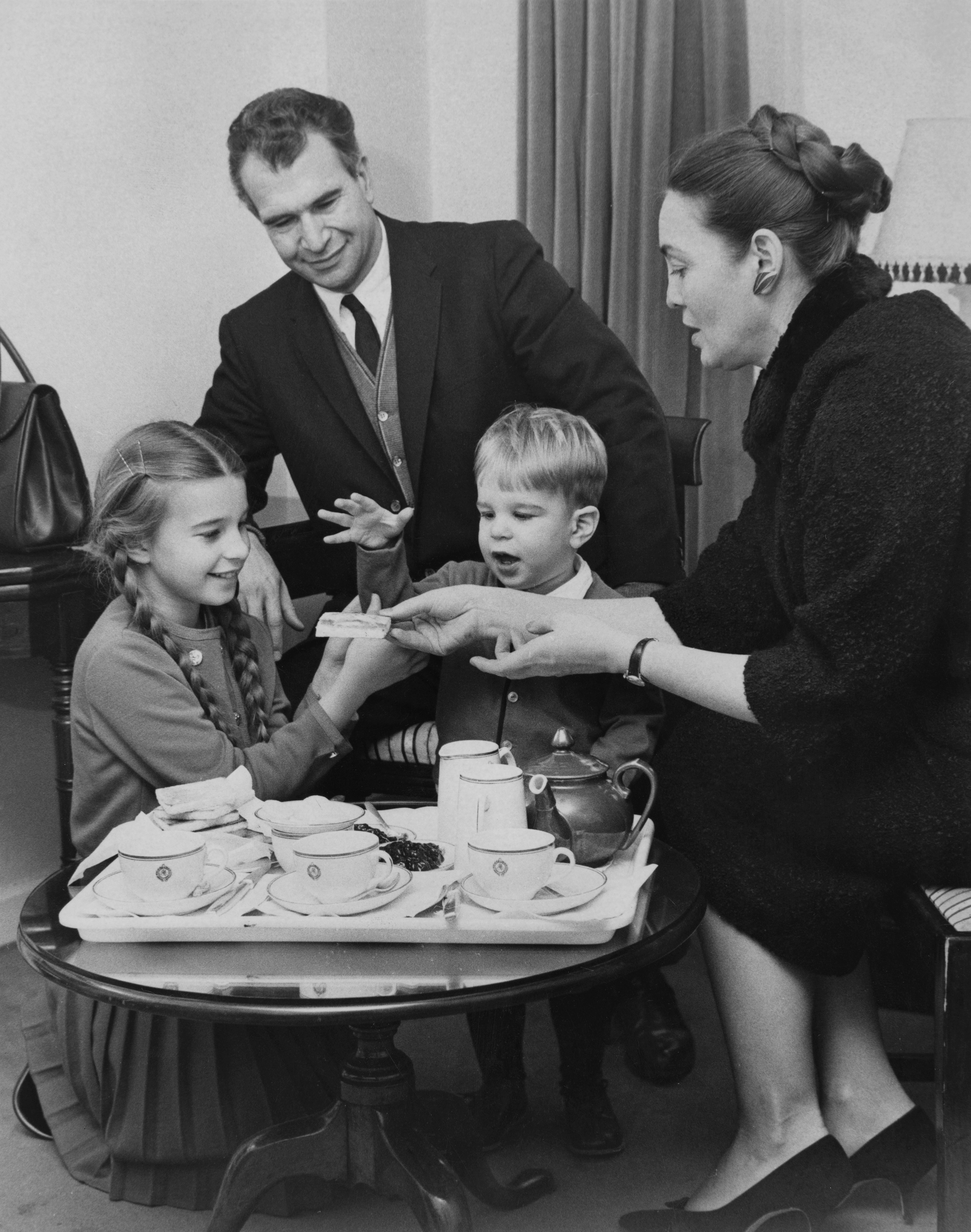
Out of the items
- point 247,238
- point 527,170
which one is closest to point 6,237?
point 247,238

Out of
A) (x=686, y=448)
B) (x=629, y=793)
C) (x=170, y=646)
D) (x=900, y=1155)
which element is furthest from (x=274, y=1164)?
(x=686, y=448)

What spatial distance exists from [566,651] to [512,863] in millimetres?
541

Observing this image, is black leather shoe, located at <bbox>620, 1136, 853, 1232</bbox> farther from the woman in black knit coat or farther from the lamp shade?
the lamp shade

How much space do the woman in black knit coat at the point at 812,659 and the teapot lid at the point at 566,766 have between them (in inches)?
8.0

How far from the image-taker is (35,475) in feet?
8.16

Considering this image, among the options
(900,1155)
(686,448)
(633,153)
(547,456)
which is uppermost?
(633,153)

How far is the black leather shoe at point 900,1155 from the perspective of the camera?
75.7 inches

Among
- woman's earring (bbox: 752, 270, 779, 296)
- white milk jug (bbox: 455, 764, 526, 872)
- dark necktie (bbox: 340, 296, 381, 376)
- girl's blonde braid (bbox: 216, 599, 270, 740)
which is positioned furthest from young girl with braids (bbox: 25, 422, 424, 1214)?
woman's earring (bbox: 752, 270, 779, 296)

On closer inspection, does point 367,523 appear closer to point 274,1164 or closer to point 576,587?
point 576,587

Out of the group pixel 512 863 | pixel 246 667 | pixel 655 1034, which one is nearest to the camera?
pixel 512 863

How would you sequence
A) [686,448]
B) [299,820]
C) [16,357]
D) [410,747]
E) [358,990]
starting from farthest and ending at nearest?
[686,448]
[16,357]
[410,747]
[299,820]
[358,990]

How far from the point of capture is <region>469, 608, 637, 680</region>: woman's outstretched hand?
196 centimetres

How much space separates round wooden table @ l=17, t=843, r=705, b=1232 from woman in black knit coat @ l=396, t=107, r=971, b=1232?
223 millimetres

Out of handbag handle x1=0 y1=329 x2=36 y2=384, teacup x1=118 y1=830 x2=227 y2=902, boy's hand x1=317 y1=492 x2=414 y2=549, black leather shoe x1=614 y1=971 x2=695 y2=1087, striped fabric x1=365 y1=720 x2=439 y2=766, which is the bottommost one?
black leather shoe x1=614 y1=971 x2=695 y2=1087
